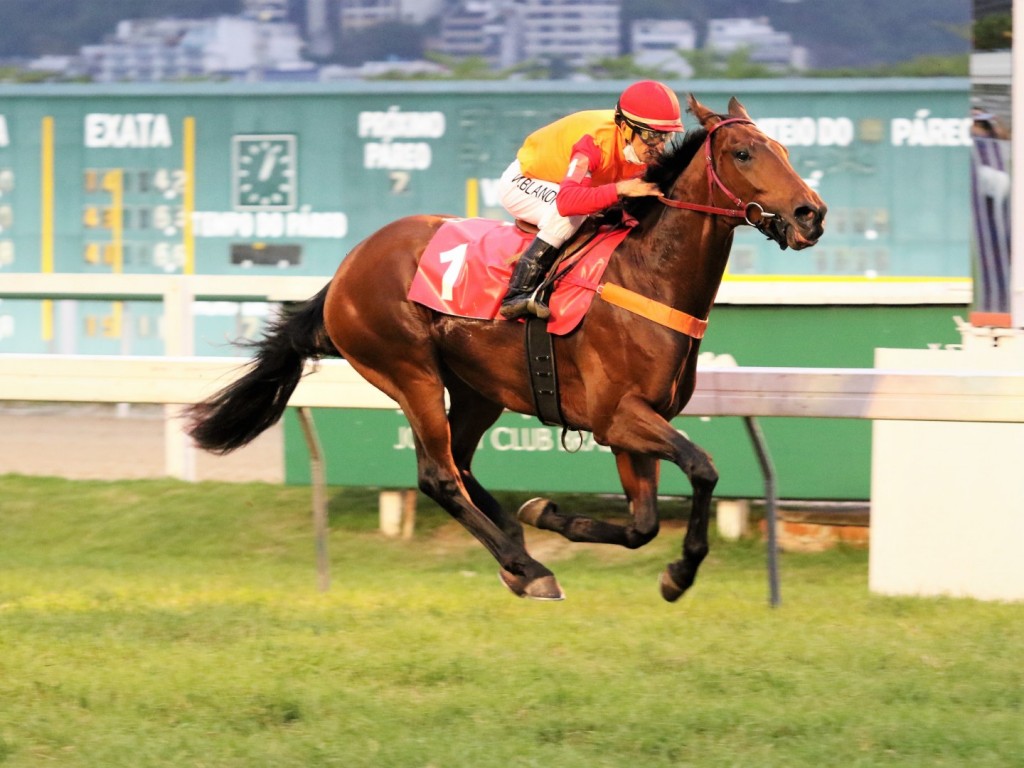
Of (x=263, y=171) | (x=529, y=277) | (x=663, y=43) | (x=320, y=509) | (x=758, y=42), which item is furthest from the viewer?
(x=758, y=42)

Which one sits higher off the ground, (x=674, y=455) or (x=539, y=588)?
(x=674, y=455)

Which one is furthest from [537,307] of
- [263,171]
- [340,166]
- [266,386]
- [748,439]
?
[263,171]

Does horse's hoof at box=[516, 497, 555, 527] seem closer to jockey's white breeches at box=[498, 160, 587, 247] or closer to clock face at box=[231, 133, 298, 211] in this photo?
jockey's white breeches at box=[498, 160, 587, 247]

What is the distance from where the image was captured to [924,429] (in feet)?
20.0

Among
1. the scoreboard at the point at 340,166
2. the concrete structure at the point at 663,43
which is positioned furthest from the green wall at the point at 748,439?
the concrete structure at the point at 663,43

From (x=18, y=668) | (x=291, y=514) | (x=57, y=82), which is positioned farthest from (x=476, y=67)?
(x=18, y=668)

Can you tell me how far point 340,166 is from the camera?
552 inches

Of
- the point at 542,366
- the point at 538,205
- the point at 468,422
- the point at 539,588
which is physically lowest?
the point at 539,588

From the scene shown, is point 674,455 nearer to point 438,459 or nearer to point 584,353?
point 584,353

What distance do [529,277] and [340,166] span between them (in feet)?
30.2

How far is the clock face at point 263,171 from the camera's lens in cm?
1398

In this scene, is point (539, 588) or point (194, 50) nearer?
point (539, 588)

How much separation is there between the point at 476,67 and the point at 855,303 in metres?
8.92

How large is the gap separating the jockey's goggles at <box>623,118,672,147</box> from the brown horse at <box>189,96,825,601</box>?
0.22ft
